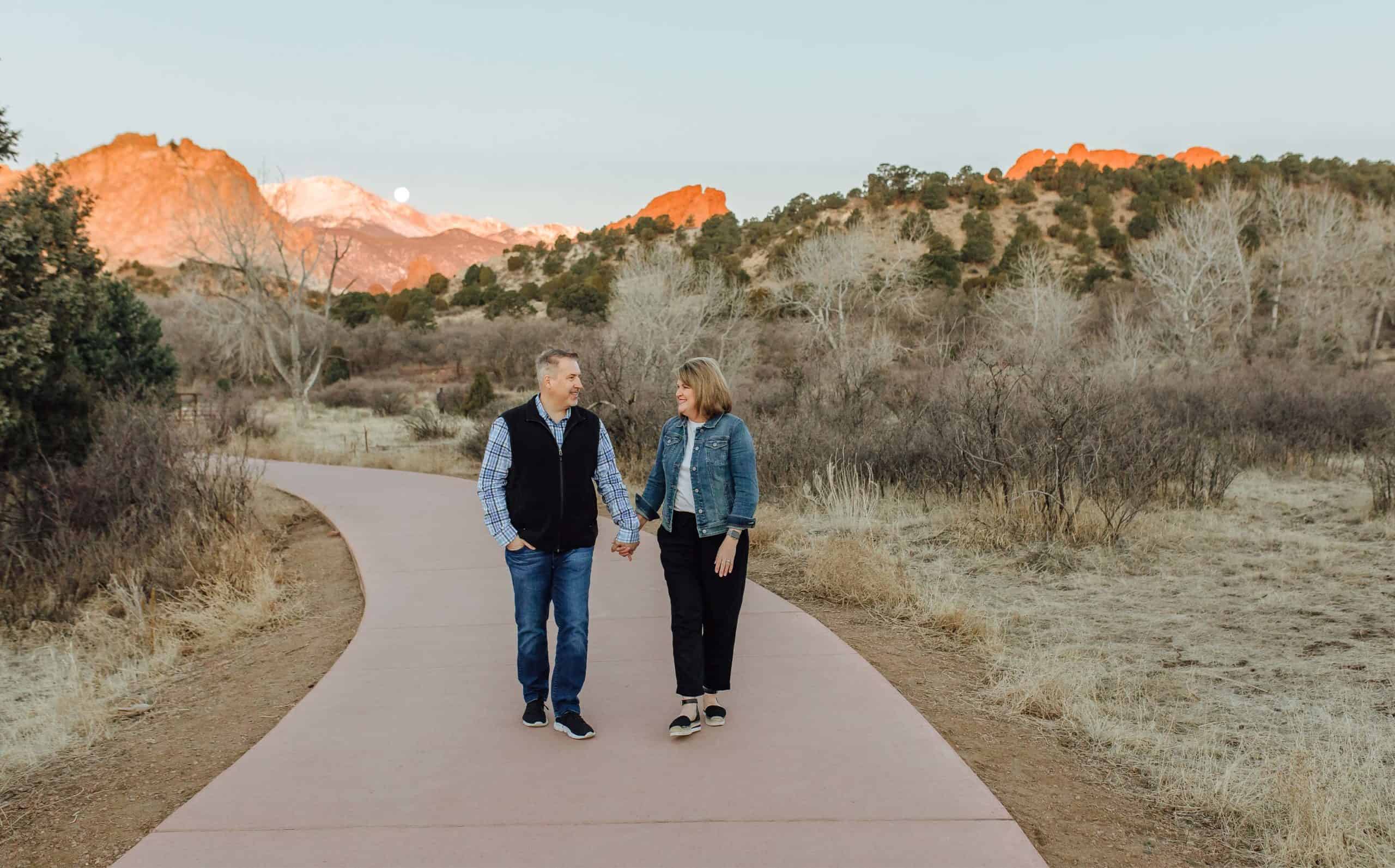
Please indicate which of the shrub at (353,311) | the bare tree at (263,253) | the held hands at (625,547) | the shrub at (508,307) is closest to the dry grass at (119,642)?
the held hands at (625,547)

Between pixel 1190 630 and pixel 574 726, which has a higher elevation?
pixel 574 726

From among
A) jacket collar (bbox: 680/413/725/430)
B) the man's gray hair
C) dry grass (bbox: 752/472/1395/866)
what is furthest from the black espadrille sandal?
dry grass (bbox: 752/472/1395/866)

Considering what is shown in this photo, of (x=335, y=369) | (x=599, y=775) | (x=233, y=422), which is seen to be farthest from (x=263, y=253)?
(x=599, y=775)

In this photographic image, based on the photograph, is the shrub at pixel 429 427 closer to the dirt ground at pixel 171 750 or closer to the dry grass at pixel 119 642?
the dry grass at pixel 119 642

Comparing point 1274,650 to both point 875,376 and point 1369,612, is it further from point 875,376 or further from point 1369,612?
point 875,376

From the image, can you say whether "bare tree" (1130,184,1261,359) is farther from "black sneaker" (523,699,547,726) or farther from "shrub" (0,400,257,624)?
"black sneaker" (523,699,547,726)

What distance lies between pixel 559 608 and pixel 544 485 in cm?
62

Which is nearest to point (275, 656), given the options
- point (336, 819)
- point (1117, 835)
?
point (336, 819)

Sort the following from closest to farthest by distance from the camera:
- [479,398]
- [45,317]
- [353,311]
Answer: [45,317]
[479,398]
[353,311]

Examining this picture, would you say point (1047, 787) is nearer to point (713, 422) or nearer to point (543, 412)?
point (713, 422)

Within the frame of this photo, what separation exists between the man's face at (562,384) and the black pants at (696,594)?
73cm

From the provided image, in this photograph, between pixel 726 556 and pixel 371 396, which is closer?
pixel 726 556

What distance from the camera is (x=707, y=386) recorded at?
420 centimetres

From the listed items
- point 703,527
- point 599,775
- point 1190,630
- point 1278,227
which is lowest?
point 1190,630
